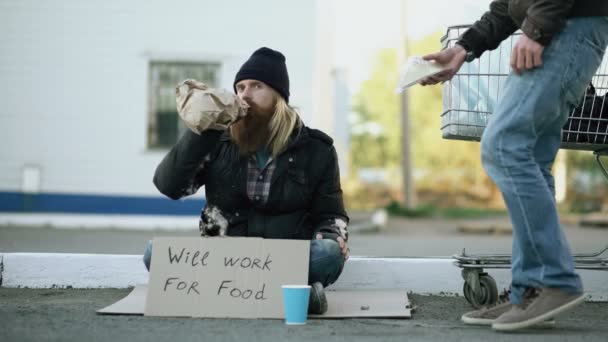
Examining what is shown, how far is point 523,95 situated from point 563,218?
15774 millimetres

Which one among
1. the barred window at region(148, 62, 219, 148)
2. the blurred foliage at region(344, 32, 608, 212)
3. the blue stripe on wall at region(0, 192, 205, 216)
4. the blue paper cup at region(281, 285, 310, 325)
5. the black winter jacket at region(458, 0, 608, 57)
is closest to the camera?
the black winter jacket at region(458, 0, 608, 57)

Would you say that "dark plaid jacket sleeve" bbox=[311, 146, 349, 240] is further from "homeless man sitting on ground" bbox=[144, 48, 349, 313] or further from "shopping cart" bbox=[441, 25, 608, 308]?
"shopping cart" bbox=[441, 25, 608, 308]

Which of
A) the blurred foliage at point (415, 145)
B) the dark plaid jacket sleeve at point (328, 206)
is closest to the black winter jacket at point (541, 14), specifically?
the dark plaid jacket sleeve at point (328, 206)

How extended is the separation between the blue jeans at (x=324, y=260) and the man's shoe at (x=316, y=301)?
16 cm

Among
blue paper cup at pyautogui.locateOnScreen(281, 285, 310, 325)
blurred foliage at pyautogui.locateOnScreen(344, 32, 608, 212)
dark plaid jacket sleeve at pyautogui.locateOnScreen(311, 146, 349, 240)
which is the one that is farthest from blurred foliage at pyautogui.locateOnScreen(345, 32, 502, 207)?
blue paper cup at pyautogui.locateOnScreen(281, 285, 310, 325)

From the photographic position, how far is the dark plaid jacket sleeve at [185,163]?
14.7ft

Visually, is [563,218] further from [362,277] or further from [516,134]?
[516,134]

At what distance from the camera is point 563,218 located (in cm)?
1897

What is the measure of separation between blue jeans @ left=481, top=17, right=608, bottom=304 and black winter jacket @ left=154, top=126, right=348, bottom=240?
1.14 meters

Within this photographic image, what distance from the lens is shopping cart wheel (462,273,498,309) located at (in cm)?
465

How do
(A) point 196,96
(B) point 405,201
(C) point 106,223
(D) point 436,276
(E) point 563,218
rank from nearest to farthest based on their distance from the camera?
1. (A) point 196,96
2. (D) point 436,276
3. (C) point 106,223
4. (E) point 563,218
5. (B) point 405,201

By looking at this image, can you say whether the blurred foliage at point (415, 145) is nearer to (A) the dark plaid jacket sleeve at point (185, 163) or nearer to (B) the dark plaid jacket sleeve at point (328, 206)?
(B) the dark plaid jacket sleeve at point (328, 206)

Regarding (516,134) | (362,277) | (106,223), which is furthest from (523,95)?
(106,223)

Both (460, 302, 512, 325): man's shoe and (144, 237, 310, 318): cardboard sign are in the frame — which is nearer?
(460, 302, 512, 325): man's shoe
